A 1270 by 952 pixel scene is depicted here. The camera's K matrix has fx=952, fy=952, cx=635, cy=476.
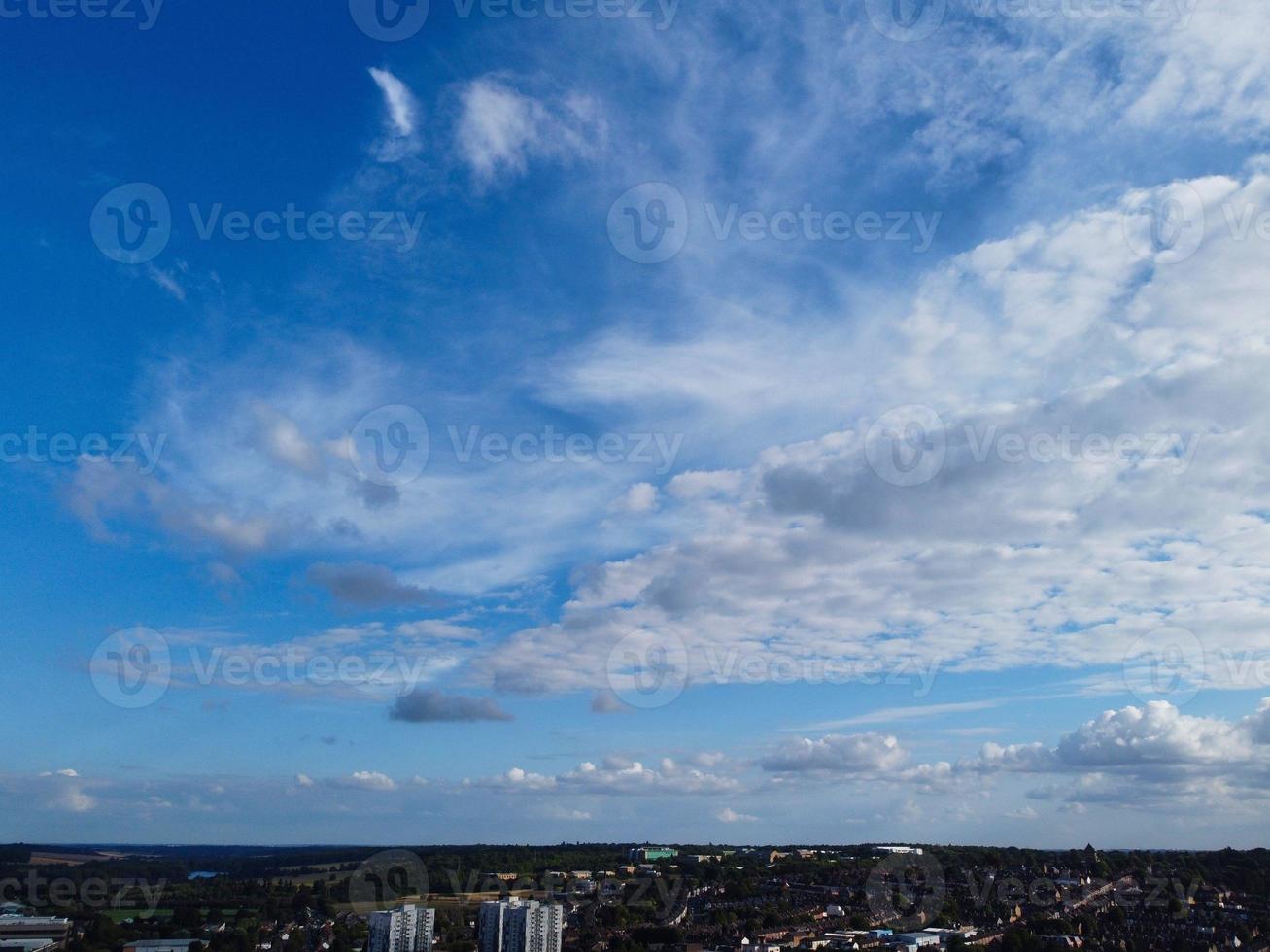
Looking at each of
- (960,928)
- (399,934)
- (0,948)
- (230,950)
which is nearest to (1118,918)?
(960,928)

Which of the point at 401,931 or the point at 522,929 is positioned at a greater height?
the point at 522,929

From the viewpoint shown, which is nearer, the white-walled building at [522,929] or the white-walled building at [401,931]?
the white-walled building at [522,929]

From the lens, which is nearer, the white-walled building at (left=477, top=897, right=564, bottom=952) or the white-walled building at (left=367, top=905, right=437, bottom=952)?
the white-walled building at (left=477, top=897, right=564, bottom=952)

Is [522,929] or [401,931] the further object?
[401,931]
